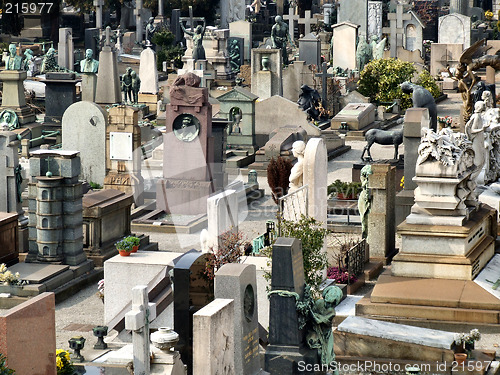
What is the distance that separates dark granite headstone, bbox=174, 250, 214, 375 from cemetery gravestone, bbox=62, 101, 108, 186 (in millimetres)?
10349

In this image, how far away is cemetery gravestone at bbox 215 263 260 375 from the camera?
11.6 metres

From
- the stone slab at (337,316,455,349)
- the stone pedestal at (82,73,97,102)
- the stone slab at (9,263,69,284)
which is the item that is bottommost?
the stone slab at (337,316,455,349)

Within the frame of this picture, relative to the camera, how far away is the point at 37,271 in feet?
54.1

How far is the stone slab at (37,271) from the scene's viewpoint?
16.2 meters

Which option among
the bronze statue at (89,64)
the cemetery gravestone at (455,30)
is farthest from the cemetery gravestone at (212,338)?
the cemetery gravestone at (455,30)

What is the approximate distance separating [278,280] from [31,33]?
46.1 m

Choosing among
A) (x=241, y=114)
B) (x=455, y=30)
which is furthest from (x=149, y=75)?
(x=455, y=30)

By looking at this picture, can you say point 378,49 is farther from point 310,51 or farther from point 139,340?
point 139,340

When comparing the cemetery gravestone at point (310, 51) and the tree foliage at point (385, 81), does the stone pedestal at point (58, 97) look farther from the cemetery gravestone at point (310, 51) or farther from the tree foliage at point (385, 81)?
the cemetery gravestone at point (310, 51)

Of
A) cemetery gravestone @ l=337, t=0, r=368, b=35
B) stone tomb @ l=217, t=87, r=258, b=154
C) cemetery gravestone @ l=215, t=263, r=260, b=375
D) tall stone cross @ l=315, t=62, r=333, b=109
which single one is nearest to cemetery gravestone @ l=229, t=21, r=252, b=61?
cemetery gravestone @ l=337, t=0, r=368, b=35

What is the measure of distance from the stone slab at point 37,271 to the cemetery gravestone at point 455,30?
3128 centimetres

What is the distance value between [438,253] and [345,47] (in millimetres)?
25280

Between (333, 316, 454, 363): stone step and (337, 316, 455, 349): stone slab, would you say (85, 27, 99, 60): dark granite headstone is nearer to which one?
(337, 316, 455, 349): stone slab

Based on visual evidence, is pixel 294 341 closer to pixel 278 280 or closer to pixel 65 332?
pixel 278 280
